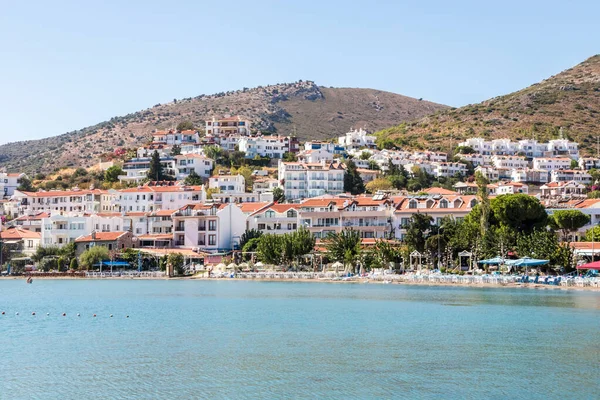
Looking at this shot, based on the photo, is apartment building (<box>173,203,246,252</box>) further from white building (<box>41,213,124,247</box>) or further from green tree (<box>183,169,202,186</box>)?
green tree (<box>183,169,202,186</box>)

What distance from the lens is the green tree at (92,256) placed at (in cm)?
9362

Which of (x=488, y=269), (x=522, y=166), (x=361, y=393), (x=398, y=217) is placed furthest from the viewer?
(x=522, y=166)

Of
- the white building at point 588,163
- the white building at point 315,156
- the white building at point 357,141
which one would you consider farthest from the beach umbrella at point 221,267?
the white building at point 588,163

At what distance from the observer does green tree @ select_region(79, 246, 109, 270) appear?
307ft

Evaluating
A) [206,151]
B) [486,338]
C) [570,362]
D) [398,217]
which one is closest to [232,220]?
[398,217]

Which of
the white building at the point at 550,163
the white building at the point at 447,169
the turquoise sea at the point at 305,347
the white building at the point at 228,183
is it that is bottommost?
the turquoise sea at the point at 305,347

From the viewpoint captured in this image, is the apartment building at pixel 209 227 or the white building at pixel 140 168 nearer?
the apartment building at pixel 209 227

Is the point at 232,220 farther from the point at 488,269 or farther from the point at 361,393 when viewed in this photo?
the point at 361,393

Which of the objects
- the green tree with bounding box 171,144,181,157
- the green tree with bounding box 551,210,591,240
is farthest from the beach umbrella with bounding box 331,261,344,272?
the green tree with bounding box 171,144,181,157

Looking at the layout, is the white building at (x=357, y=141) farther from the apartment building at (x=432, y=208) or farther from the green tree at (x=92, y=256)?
the green tree at (x=92, y=256)

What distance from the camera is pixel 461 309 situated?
5284cm

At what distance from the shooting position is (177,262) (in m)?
89.3

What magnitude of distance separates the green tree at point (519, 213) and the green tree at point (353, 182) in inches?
1922

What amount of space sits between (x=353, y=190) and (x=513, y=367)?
9409 cm
